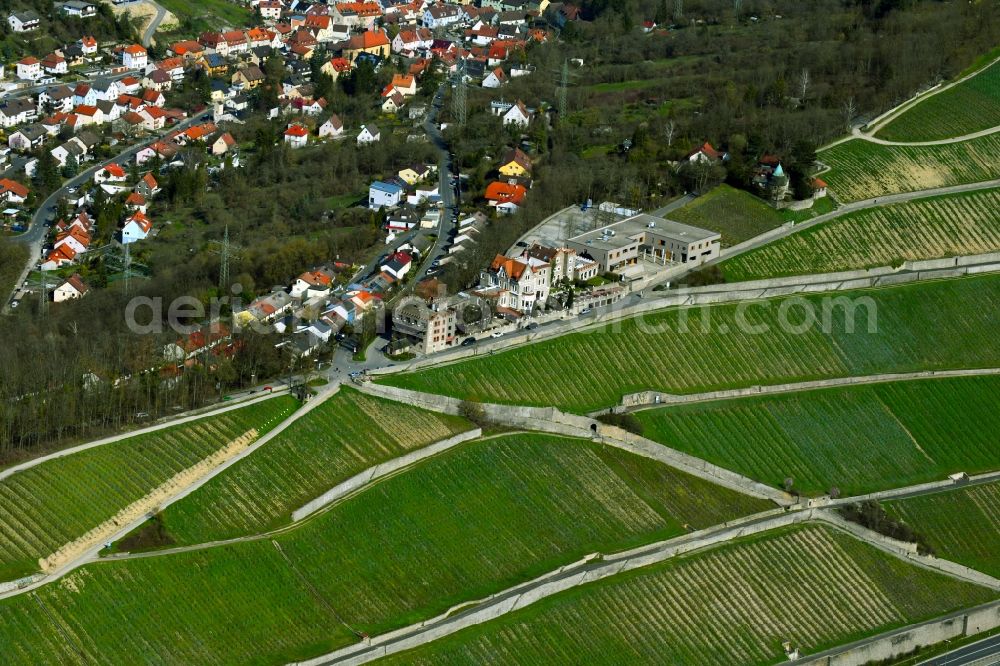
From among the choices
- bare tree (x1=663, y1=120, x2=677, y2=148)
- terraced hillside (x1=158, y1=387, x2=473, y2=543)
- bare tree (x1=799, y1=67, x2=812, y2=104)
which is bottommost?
terraced hillside (x1=158, y1=387, x2=473, y2=543)

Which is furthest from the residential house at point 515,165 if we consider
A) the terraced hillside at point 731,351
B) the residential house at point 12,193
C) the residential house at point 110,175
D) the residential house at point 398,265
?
the residential house at point 12,193

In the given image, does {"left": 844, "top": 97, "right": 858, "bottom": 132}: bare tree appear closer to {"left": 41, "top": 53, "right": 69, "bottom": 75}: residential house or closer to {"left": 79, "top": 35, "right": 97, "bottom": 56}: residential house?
{"left": 41, "top": 53, "right": 69, "bottom": 75}: residential house

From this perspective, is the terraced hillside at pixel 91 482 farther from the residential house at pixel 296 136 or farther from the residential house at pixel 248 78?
the residential house at pixel 248 78

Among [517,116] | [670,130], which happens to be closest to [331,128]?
[517,116]

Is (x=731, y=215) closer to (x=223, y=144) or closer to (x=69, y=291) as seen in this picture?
(x=69, y=291)

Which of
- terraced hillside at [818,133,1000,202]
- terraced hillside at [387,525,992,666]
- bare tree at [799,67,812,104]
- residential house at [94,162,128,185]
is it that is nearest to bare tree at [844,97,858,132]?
terraced hillside at [818,133,1000,202]

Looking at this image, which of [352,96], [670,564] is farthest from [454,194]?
[670,564]

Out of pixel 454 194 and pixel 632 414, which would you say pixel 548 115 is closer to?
pixel 454 194
